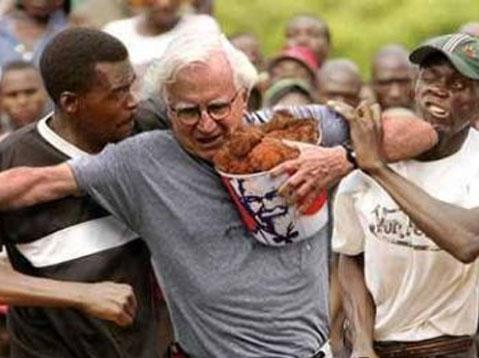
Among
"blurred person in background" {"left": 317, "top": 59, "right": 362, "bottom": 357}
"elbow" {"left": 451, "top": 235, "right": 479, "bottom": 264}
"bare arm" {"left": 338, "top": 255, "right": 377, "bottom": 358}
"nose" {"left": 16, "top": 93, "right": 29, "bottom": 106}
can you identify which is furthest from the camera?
"blurred person in background" {"left": 317, "top": 59, "right": 362, "bottom": 357}

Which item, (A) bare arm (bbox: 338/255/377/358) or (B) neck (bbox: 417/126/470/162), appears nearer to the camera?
(B) neck (bbox: 417/126/470/162)

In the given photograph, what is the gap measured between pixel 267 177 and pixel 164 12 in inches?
184

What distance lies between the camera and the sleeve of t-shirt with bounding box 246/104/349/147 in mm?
7303

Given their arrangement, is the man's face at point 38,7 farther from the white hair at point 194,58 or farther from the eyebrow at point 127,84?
the white hair at point 194,58

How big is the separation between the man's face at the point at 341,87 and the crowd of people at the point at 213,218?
13.7 feet

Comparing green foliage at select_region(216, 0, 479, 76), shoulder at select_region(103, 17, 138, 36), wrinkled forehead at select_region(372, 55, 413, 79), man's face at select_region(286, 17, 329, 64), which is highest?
shoulder at select_region(103, 17, 138, 36)

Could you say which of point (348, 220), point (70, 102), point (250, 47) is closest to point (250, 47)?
point (250, 47)

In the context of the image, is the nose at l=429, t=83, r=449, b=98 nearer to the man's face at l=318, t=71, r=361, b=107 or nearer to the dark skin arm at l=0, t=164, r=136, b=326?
the dark skin arm at l=0, t=164, r=136, b=326

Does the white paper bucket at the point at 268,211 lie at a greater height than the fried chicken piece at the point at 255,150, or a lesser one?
lesser

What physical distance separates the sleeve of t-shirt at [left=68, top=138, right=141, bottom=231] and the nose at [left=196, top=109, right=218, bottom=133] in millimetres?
275

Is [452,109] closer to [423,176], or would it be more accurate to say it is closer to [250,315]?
[423,176]

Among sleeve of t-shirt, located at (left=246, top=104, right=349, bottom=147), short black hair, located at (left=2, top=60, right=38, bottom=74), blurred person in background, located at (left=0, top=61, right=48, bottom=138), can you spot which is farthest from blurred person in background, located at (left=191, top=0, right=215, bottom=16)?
sleeve of t-shirt, located at (left=246, top=104, right=349, bottom=147)

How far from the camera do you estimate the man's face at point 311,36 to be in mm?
13906

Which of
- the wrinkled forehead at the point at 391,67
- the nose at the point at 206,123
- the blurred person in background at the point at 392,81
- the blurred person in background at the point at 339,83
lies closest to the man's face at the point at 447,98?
the nose at the point at 206,123
